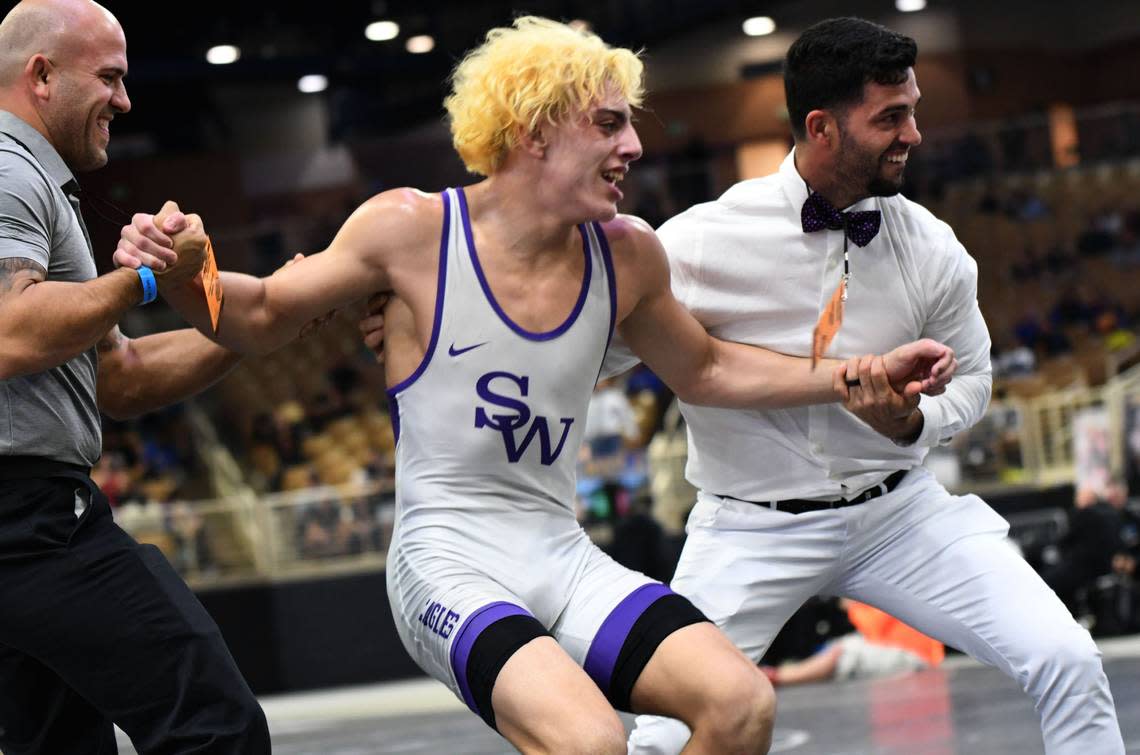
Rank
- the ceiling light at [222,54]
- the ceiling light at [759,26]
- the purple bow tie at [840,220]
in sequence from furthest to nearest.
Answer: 1. the ceiling light at [759,26]
2. the ceiling light at [222,54]
3. the purple bow tie at [840,220]

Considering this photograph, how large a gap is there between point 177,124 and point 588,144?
17.3m

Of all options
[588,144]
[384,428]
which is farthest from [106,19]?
[384,428]

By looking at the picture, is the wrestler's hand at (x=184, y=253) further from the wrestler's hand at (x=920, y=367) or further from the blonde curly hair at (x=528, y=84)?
the wrestler's hand at (x=920, y=367)

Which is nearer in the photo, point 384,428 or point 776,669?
point 776,669

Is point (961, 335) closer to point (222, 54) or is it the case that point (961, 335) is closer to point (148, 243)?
point (148, 243)

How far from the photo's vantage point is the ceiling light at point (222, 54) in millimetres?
18266

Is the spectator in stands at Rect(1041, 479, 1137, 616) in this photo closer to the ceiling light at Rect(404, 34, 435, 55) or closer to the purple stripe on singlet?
the purple stripe on singlet

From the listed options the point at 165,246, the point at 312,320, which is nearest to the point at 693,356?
the point at 312,320

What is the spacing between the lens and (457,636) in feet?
9.73

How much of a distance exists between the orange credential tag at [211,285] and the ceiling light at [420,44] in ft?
54.2

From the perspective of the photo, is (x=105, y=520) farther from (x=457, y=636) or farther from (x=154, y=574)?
(x=457, y=636)

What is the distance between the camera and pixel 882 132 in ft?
11.8

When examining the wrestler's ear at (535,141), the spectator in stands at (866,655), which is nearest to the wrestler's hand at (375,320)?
the wrestler's ear at (535,141)

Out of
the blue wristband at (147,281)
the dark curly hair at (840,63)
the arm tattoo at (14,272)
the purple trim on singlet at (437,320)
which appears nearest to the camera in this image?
the arm tattoo at (14,272)
